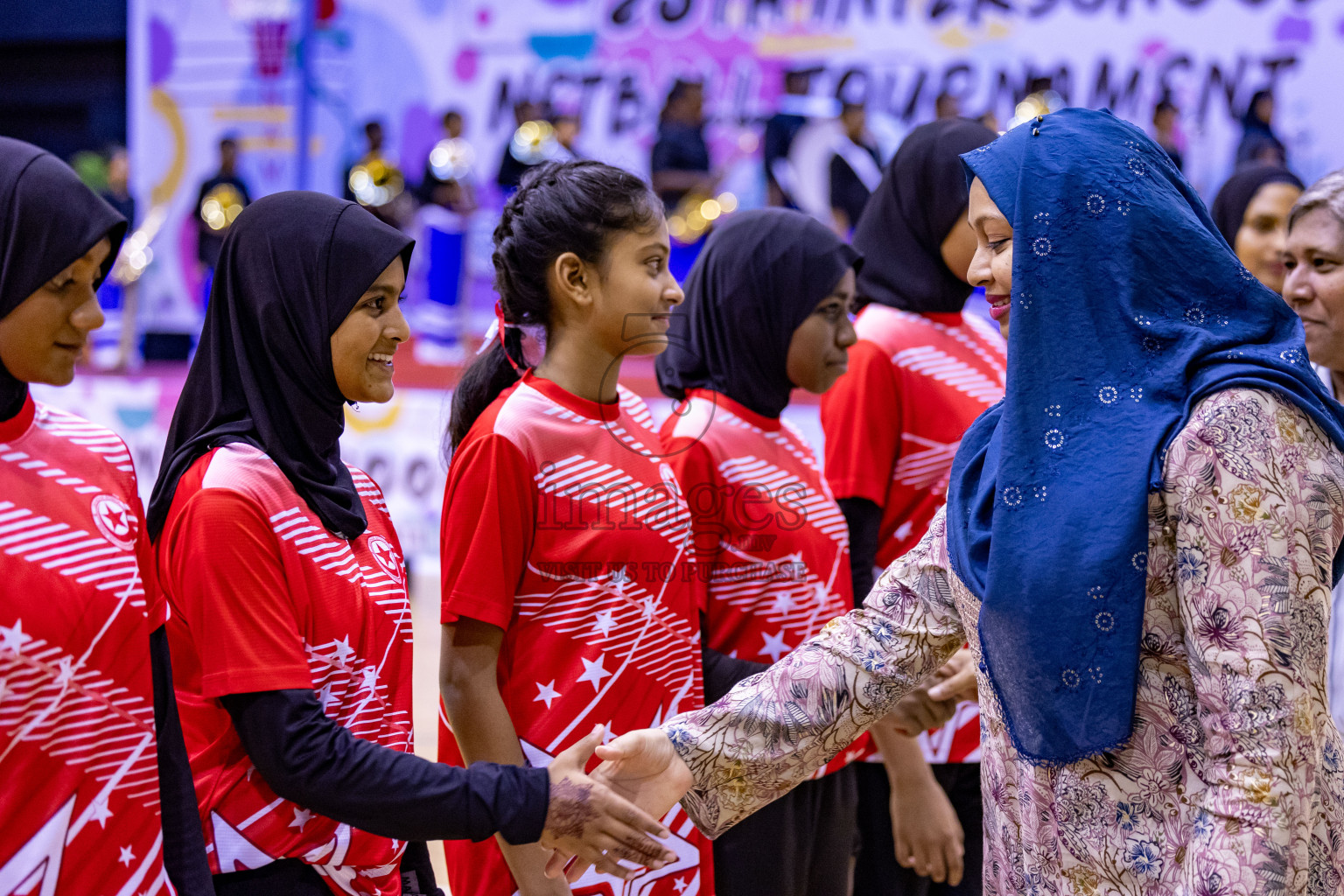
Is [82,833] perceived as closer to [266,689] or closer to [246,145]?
[266,689]

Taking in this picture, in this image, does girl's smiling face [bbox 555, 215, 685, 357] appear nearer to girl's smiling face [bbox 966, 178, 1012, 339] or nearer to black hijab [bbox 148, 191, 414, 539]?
black hijab [bbox 148, 191, 414, 539]

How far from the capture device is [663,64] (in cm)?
1091

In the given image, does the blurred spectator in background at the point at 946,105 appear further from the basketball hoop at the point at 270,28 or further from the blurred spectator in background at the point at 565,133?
the basketball hoop at the point at 270,28

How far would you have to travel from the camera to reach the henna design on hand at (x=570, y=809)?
1623 mm

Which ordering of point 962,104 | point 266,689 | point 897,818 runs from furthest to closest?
point 962,104 < point 897,818 < point 266,689

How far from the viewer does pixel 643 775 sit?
171 centimetres

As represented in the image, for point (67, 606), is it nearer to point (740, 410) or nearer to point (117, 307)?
point (740, 410)

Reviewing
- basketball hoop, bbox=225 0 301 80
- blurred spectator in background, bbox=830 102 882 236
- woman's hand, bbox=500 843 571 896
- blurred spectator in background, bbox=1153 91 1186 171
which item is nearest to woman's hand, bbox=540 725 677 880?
woman's hand, bbox=500 843 571 896

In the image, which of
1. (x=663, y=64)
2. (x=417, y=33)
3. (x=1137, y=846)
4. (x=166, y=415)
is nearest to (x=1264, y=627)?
(x=1137, y=846)

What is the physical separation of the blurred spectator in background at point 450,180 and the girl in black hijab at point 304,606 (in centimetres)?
834

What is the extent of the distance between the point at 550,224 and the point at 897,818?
1.31 m

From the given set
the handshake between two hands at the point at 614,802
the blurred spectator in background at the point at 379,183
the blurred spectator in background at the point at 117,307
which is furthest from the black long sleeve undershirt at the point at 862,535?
the blurred spectator in background at the point at 117,307

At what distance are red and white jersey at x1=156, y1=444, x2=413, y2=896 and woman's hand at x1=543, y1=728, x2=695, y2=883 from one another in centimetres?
27

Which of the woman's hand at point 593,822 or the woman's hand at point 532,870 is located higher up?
the woman's hand at point 593,822
